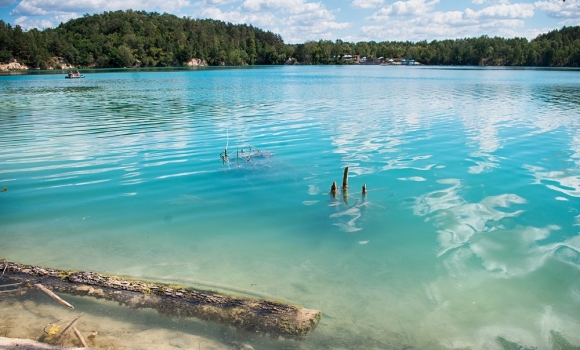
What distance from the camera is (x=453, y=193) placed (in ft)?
38.2

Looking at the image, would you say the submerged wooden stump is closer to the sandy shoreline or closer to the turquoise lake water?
the sandy shoreline

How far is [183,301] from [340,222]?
4.71 m

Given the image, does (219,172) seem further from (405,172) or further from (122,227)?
(405,172)

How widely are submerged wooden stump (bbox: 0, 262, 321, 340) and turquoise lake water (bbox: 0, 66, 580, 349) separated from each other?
33cm

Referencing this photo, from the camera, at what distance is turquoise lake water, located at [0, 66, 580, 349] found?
247 inches

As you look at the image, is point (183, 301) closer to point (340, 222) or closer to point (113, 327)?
point (113, 327)

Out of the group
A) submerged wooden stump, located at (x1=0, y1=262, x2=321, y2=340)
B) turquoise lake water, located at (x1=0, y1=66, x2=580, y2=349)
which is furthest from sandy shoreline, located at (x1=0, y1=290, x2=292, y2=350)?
turquoise lake water, located at (x1=0, y1=66, x2=580, y2=349)

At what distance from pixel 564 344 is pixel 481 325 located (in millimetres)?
1053

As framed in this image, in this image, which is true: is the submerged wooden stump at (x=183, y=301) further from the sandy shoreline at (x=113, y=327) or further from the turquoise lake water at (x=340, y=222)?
the turquoise lake water at (x=340, y=222)

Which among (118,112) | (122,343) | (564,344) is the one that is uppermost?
(118,112)

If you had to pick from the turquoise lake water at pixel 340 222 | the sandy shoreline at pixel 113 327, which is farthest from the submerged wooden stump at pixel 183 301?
the turquoise lake water at pixel 340 222

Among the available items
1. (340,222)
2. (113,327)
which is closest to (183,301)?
(113,327)

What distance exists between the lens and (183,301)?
5.92 m

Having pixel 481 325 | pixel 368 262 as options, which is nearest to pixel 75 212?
pixel 368 262
